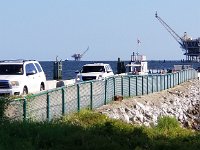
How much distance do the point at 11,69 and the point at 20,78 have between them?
1.68m

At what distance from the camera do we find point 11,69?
90.6ft

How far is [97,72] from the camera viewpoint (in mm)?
38219

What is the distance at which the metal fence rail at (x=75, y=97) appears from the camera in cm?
1712

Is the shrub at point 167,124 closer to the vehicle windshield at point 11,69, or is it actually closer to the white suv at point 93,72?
the vehicle windshield at point 11,69

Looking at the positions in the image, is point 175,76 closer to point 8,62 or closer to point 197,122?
point 197,122

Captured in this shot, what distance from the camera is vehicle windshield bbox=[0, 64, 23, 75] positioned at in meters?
27.1

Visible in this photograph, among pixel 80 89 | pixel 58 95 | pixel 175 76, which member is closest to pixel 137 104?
pixel 80 89

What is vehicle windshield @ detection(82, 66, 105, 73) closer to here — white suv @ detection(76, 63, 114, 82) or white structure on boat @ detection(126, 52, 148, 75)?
white suv @ detection(76, 63, 114, 82)

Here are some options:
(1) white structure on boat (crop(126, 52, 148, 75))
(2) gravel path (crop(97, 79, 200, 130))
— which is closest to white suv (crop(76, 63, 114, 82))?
(2) gravel path (crop(97, 79, 200, 130))

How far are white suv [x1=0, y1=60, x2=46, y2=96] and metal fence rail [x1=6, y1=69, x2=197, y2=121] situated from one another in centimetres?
322

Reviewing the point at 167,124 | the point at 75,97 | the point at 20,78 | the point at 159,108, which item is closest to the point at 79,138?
the point at 75,97

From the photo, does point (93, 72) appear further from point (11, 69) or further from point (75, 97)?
point (75, 97)

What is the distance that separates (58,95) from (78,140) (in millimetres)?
7627

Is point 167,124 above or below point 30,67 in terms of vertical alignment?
below
